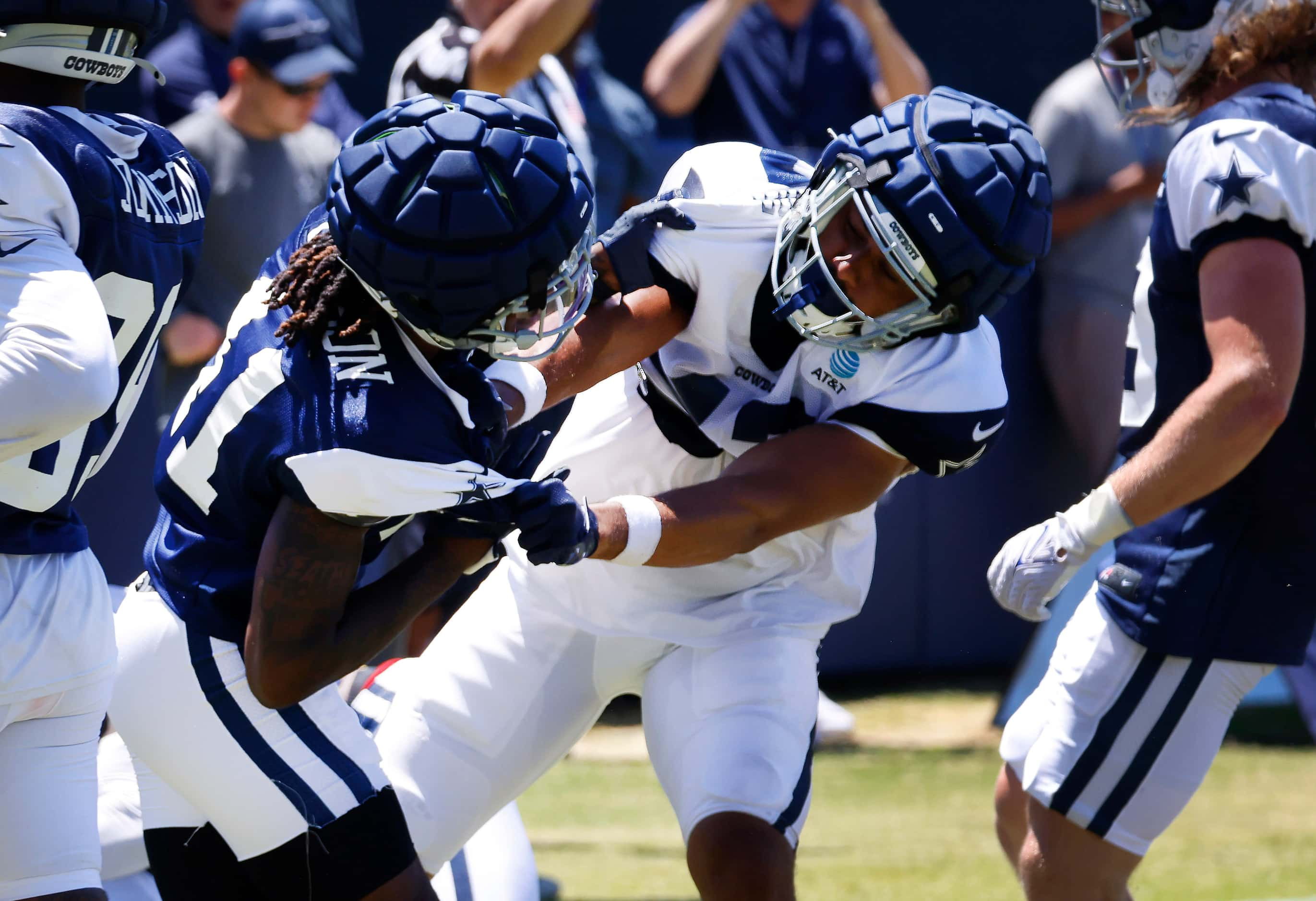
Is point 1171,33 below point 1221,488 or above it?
above

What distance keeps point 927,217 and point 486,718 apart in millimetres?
1209

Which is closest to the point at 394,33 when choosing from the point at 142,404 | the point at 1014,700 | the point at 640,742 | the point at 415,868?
the point at 142,404

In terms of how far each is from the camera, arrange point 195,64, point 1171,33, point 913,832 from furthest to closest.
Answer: point 195,64 < point 913,832 < point 1171,33

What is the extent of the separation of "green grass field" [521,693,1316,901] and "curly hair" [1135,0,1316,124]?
7.25ft

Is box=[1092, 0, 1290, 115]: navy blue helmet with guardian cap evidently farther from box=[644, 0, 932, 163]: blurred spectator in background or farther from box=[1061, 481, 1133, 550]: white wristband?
box=[644, 0, 932, 163]: blurred spectator in background

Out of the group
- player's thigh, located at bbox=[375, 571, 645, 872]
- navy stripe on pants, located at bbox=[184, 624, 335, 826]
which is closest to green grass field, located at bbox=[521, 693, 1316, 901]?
player's thigh, located at bbox=[375, 571, 645, 872]

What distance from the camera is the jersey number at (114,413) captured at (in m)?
2.32

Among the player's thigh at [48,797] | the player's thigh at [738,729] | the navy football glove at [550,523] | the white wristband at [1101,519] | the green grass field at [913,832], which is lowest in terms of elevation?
the green grass field at [913,832]

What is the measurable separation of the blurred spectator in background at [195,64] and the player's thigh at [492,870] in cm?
308

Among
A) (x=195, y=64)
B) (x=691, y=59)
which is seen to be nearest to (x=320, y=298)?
(x=195, y=64)

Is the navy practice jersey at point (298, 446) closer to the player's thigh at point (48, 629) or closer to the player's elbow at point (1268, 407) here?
the player's thigh at point (48, 629)

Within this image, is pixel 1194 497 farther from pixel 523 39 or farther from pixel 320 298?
pixel 523 39

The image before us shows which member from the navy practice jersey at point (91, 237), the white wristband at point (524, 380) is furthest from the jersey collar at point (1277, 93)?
the navy practice jersey at point (91, 237)

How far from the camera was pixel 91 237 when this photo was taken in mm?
2340
